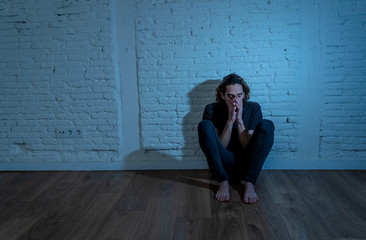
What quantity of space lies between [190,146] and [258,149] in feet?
2.77

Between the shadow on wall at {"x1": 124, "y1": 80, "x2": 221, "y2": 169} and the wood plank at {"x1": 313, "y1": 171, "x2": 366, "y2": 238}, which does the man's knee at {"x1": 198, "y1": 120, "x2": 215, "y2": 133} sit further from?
the wood plank at {"x1": 313, "y1": 171, "x2": 366, "y2": 238}

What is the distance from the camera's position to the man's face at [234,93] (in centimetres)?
241

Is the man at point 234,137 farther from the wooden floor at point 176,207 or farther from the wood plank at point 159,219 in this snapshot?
the wood plank at point 159,219

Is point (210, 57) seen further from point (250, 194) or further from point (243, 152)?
point (250, 194)

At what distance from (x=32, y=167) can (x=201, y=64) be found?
2.16 metres

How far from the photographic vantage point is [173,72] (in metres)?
2.81

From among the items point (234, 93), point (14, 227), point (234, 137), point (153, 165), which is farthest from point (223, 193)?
point (14, 227)

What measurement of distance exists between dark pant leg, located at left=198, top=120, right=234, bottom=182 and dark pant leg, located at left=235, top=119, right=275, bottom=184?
156mm

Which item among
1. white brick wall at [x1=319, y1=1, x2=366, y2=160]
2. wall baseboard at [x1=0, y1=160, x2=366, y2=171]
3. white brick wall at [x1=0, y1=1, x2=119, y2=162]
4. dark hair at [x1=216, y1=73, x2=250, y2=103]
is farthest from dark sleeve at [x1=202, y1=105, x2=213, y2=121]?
white brick wall at [x1=319, y1=1, x2=366, y2=160]

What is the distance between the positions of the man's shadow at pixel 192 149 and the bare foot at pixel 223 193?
12.3 inches

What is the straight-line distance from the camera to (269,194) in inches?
92.0

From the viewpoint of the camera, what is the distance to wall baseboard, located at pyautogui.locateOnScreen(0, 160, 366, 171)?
2845mm

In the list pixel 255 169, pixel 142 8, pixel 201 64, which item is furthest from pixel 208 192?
pixel 142 8

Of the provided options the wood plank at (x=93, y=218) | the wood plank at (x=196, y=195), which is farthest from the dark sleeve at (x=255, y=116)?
the wood plank at (x=93, y=218)
